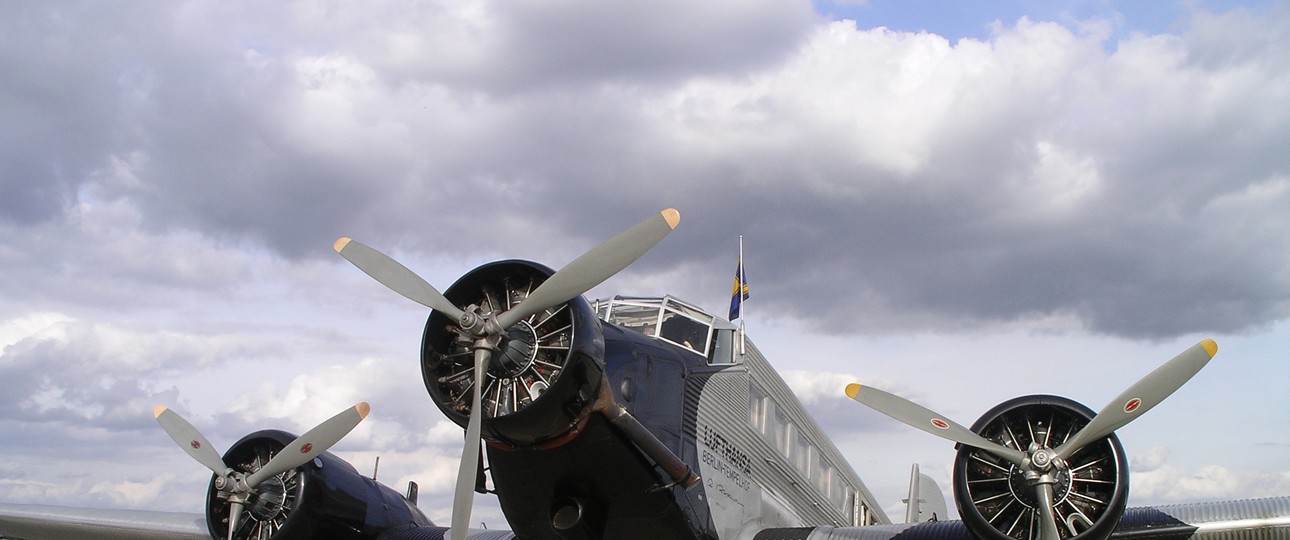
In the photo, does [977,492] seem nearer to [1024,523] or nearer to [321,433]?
[1024,523]

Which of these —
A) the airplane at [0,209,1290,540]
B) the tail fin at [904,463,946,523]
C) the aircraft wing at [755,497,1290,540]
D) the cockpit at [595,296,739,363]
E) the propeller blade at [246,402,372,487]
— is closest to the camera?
the airplane at [0,209,1290,540]

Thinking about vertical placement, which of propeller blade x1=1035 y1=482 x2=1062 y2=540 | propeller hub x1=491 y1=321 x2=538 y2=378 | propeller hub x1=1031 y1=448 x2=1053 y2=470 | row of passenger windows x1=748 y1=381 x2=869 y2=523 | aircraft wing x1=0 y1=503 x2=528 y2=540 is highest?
row of passenger windows x1=748 y1=381 x2=869 y2=523

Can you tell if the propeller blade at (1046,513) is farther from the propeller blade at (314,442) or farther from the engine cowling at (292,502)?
the engine cowling at (292,502)

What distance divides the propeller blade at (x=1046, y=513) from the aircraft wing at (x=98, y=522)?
11.2 m

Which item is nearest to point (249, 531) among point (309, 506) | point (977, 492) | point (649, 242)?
point (309, 506)

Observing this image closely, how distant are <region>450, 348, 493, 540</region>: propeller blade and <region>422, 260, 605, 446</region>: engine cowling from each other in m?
0.19

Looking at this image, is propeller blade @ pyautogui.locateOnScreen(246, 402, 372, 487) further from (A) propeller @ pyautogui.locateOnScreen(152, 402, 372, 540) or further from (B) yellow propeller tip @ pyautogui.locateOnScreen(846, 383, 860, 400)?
(B) yellow propeller tip @ pyautogui.locateOnScreen(846, 383, 860, 400)

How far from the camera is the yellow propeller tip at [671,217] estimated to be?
8.78m

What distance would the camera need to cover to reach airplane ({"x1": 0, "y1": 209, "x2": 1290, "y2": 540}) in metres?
8.56

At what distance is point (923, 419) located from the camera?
10.5m

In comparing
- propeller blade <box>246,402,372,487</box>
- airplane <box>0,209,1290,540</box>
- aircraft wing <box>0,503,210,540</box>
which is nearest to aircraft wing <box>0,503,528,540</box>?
aircraft wing <box>0,503,210,540</box>

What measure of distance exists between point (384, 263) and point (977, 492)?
20.7ft

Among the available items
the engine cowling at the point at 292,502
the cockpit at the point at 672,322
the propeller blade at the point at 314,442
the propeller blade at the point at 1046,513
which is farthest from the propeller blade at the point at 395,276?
the propeller blade at the point at 1046,513

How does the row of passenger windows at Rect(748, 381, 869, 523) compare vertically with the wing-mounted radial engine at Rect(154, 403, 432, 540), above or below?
above
